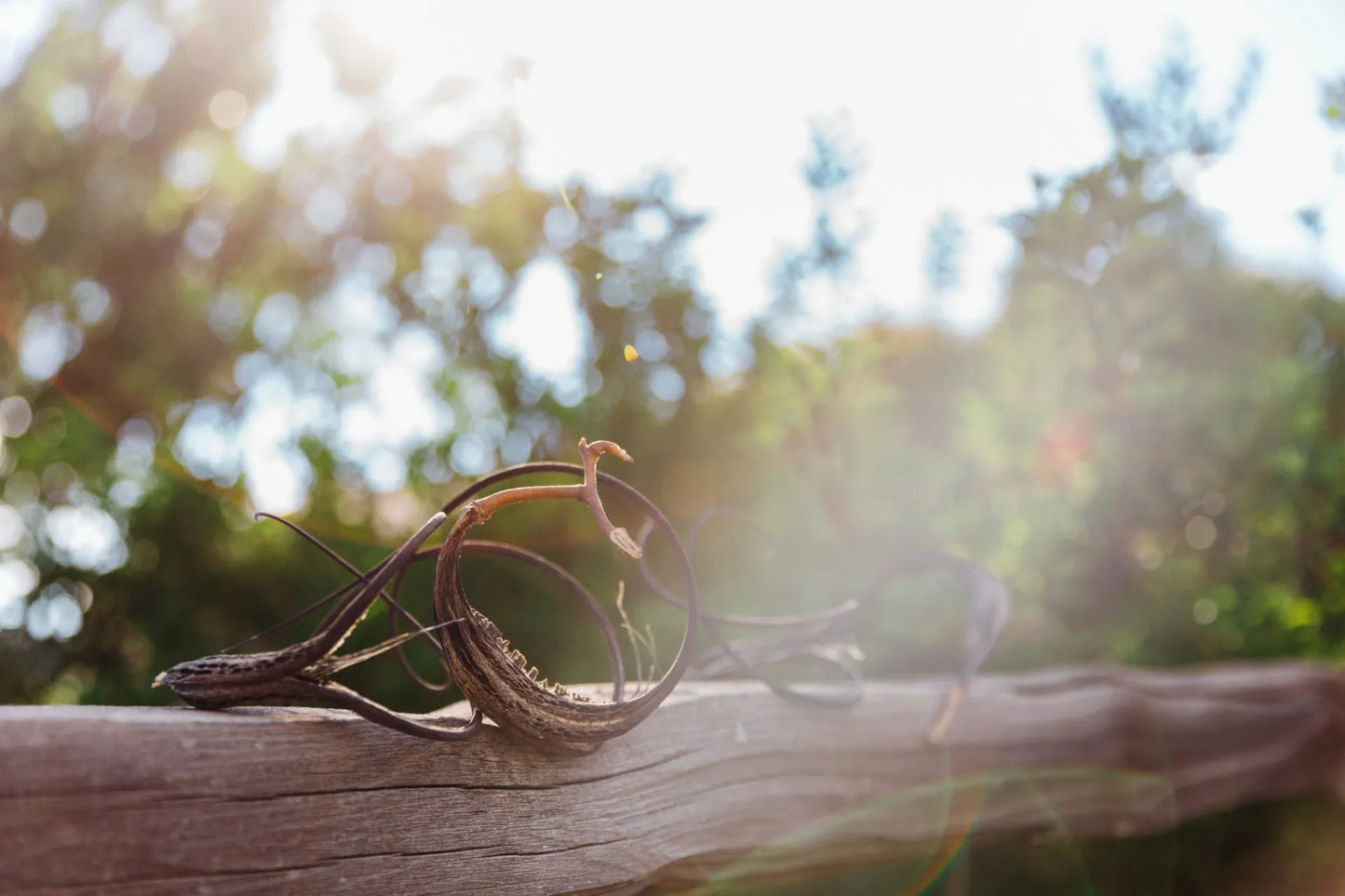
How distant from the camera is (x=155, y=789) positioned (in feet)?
3.24

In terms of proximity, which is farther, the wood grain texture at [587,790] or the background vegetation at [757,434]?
the background vegetation at [757,434]

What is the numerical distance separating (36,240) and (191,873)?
21.4ft

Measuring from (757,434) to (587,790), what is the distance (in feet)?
8.60

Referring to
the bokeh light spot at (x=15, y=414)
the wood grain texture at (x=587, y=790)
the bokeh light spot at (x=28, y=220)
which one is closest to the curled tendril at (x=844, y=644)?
the wood grain texture at (x=587, y=790)

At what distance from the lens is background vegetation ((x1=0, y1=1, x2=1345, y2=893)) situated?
11.8ft

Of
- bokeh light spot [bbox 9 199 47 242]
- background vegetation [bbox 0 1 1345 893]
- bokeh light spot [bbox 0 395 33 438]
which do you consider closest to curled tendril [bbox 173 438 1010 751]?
background vegetation [bbox 0 1 1345 893]

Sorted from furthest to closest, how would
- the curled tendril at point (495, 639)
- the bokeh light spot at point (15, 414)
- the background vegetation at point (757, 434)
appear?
1. the bokeh light spot at point (15, 414)
2. the background vegetation at point (757, 434)
3. the curled tendril at point (495, 639)

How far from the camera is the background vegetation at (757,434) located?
3.60 m

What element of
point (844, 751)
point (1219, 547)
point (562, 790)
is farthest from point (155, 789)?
point (1219, 547)

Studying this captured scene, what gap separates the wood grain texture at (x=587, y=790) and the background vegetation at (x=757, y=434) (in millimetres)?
534

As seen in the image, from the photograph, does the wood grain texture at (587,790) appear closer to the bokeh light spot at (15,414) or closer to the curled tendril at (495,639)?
the curled tendril at (495,639)

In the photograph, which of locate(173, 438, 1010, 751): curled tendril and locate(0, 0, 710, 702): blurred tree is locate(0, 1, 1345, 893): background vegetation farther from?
locate(173, 438, 1010, 751): curled tendril

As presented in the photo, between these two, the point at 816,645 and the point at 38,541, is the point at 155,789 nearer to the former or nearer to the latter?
the point at 816,645

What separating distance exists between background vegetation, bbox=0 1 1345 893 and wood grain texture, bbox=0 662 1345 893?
1.75 feet
